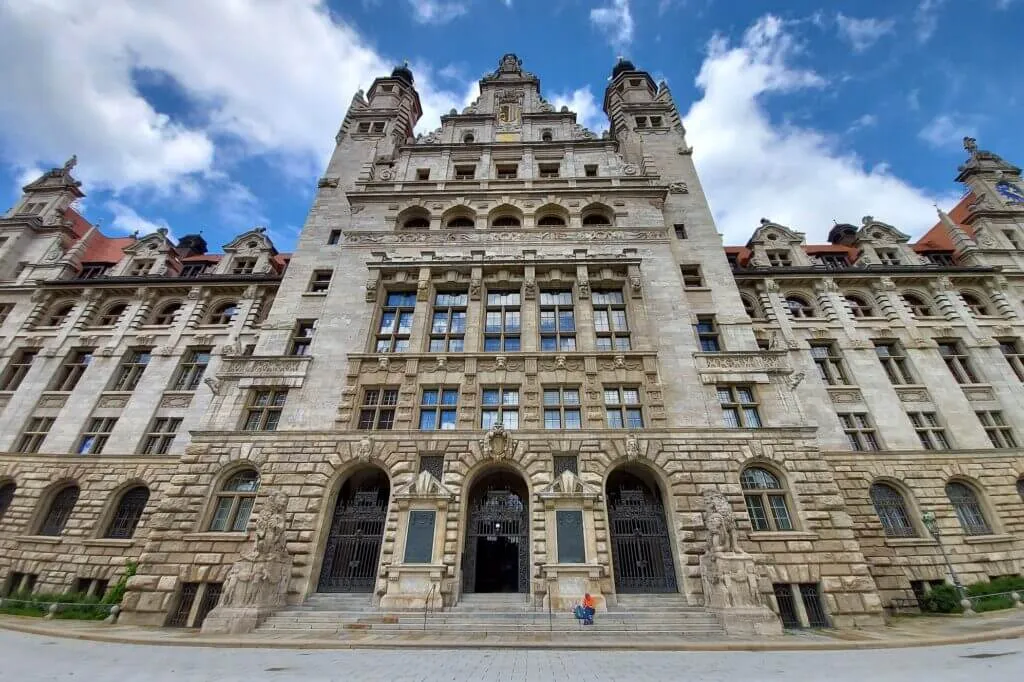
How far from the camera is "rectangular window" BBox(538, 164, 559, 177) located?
2953 centimetres

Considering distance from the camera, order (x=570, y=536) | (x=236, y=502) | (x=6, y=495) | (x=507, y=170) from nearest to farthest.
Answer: (x=570, y=536) < (x=236, y=502) < (x=6, y=495) < (x=507, y=170)

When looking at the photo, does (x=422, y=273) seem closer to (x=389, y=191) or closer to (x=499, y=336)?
(x=499, y=336)

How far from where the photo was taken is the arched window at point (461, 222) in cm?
2680

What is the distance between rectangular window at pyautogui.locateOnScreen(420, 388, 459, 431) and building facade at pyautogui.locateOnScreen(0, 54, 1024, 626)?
12cm

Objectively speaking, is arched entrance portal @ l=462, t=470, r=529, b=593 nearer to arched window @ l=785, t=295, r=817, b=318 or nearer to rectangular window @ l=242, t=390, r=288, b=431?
rectangular window @ l=242, t=390, r=288, b=431

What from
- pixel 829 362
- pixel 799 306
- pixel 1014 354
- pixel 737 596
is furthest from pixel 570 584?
pixel 1014 354

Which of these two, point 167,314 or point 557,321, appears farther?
point 167,314

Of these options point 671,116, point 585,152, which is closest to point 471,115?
point 585,152

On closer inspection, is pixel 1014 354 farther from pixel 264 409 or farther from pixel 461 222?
pixel 264 409

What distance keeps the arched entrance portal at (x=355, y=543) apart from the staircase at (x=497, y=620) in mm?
914

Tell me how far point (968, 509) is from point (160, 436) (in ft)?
132

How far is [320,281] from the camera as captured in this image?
79.8 feet

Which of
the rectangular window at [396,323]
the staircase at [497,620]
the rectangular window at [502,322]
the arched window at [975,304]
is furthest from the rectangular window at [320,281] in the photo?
the arched window at [975,304]

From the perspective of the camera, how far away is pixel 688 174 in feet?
95.9
